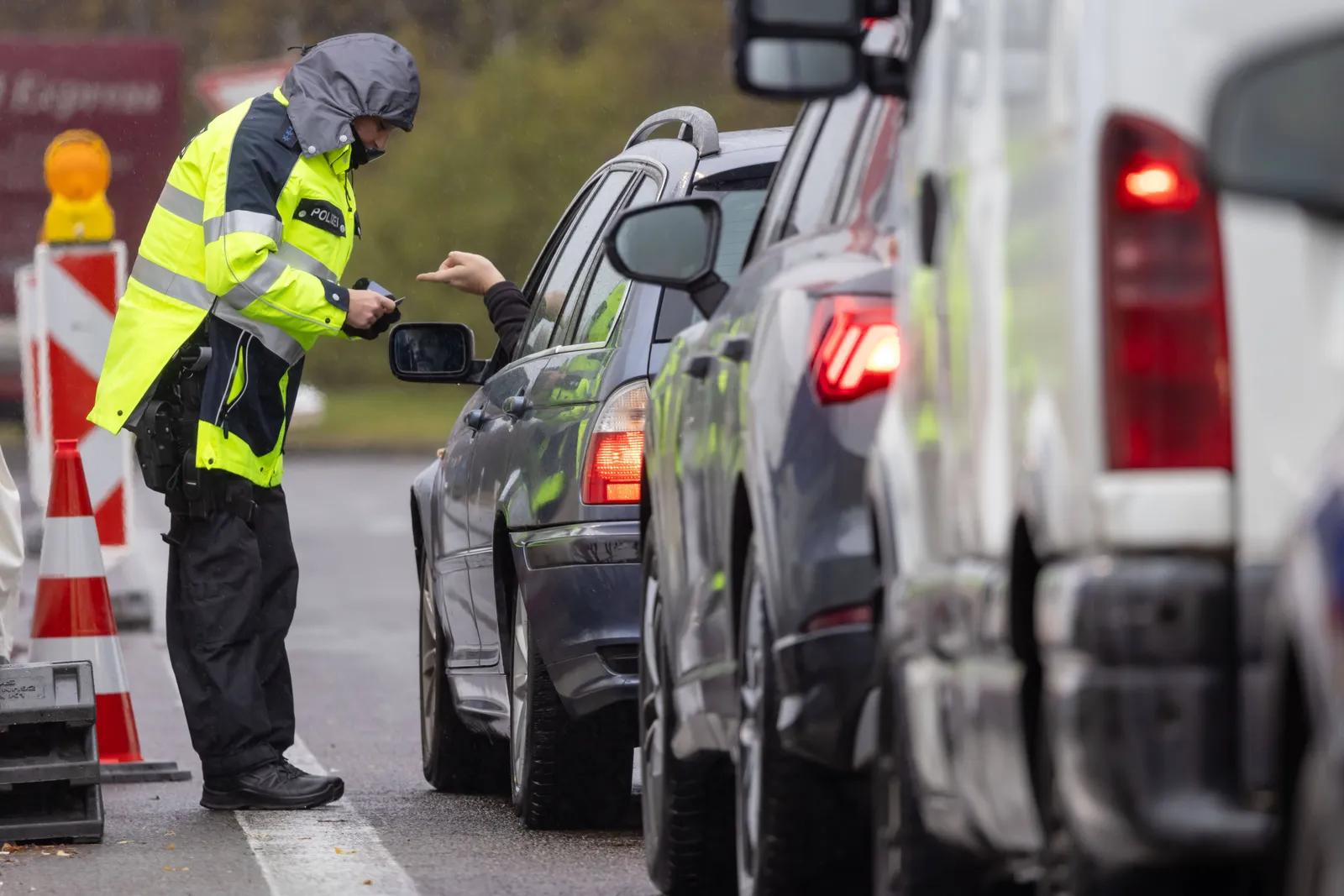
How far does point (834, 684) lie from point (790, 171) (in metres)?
1.52

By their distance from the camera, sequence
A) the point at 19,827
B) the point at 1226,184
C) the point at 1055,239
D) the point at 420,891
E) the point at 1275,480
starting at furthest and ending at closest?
the point at 19,827 → the point at 420,891 → the point at 1055,239 → the point at 1275,480 → the point at 1226,184

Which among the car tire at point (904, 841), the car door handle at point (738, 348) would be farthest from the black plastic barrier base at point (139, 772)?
the car tire at point (904, 841)

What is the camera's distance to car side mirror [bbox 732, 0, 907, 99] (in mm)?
4742

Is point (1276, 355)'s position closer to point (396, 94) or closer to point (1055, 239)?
point (1055, 239)

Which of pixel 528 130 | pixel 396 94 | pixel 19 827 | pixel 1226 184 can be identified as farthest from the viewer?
pixel 528 130

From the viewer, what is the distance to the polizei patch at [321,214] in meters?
8.44

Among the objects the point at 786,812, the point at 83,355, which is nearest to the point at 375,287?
the point at 786,812

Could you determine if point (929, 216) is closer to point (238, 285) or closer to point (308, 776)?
point (238, 285)

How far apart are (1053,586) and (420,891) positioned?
133 inches

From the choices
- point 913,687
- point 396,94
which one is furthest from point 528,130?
point 913,687

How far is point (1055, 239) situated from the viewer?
Answer: 3561mm

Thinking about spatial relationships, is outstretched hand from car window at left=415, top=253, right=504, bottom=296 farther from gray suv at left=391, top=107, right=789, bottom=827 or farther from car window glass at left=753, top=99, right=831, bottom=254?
car window glass at left=753, top=99, right=831, bottom=254

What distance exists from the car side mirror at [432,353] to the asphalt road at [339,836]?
1.13 metres

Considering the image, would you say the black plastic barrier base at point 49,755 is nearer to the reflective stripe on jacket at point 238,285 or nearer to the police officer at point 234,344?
the police officer at point 234,344
